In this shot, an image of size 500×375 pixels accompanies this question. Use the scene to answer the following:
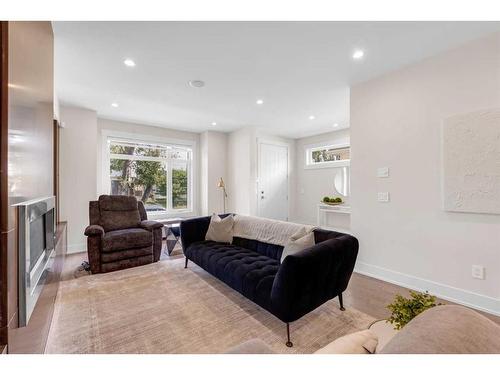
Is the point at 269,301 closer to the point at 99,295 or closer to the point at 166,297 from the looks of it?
the point at 166,297

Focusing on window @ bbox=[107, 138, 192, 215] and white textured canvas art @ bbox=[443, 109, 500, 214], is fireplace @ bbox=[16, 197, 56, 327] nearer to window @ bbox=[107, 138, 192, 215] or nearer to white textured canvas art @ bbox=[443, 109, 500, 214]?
white textured canvas art @ bbox=[443, 109, 500, 214]

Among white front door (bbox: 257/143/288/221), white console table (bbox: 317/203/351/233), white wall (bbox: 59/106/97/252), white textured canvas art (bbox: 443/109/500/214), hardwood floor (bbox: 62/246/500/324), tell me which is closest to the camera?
white textured canvas art (bbox: 443/109/500/214)

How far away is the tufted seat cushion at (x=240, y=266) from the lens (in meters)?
Result: 1.89

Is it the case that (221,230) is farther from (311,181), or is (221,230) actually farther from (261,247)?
(311,181)

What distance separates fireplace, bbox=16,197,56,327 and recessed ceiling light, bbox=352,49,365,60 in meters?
2.91

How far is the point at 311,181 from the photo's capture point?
19.8 ft

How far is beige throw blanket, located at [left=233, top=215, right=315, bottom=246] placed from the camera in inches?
100

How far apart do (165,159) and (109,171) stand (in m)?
1.20

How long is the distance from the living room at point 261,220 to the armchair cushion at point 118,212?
21 mm

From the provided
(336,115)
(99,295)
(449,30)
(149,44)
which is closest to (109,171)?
(99,295)

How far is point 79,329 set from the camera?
1.86m

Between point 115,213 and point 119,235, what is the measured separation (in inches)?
25.2

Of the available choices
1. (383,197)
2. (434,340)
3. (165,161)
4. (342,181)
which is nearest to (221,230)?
(383,197)

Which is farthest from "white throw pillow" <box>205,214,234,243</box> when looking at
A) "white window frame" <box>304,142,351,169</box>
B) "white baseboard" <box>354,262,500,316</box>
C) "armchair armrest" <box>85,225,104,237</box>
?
"white window frame" <box>304,142,351,169</box>
